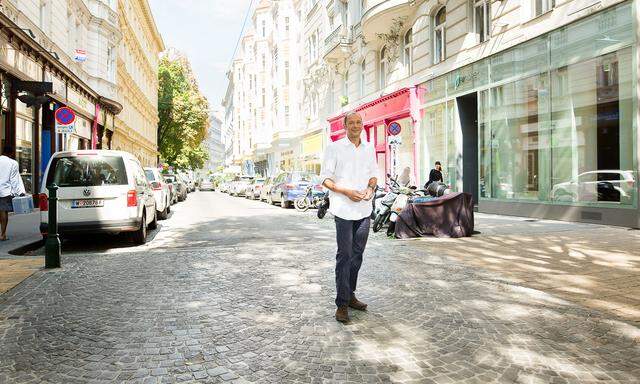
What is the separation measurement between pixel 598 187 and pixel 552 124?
2.26m

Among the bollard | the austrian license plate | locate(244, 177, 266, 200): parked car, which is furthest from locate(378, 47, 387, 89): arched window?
the bollard

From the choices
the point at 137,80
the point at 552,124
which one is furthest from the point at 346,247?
the point at 137,80

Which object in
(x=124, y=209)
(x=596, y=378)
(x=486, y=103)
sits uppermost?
(x=486, y=103)

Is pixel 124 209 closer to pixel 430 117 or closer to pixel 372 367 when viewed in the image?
pixel 372 367

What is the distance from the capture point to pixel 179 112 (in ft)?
172

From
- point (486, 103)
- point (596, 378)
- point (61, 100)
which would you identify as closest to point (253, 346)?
point (596, 378)

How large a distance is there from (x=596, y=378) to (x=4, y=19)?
15610mm

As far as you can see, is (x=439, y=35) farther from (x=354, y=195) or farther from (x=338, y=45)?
(x=354, y=195)

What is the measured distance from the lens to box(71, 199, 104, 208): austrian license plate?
8.22 metres

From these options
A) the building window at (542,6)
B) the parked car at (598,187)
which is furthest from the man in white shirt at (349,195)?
the building window at (542,6)

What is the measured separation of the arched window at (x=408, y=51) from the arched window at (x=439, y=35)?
1885 mm

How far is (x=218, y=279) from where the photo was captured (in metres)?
5.80

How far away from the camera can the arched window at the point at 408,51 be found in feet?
65.3

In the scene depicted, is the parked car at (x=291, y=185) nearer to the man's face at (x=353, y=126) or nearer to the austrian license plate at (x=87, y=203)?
the austrian license plate at (x=87, y=203)
